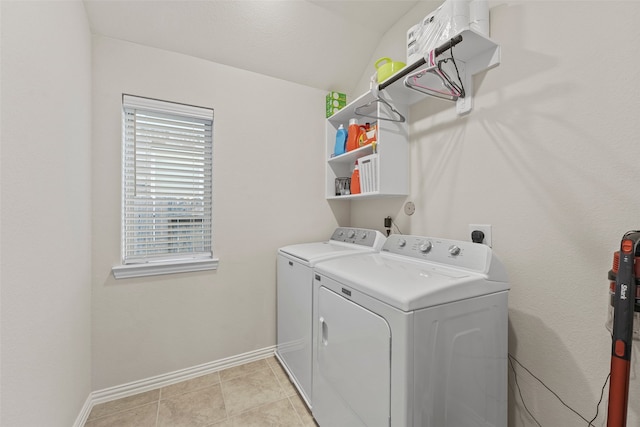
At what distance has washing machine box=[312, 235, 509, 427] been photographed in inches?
34.7

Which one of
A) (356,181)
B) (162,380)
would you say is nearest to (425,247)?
(356,181)

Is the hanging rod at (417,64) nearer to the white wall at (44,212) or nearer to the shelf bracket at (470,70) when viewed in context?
the shelf bracket at (470,70)

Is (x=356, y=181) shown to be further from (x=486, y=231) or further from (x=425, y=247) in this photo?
(x=486, y=231)

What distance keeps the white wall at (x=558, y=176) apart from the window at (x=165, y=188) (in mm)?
1862

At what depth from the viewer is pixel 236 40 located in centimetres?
192

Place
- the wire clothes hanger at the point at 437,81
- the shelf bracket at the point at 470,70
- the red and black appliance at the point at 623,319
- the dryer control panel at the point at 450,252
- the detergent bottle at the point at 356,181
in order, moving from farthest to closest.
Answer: the detergent bottle at the point at 356,181 < the shelf bracket at the point at 470,70 < the wire clothes hanger at the point at 437,81 < the dryer control panel at the point at 450,252 < the red and black appliance at the point at 623,319

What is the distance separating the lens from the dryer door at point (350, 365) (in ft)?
3.14

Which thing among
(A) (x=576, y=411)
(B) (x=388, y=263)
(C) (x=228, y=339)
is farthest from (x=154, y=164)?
(A) (x=576, y=411)

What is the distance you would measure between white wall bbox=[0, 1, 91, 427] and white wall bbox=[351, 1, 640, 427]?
198 centimetres

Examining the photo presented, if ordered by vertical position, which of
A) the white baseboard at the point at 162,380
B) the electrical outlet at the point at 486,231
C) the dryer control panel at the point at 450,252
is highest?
the electrical outlet at the point at 486,231

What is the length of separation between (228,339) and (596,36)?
2731 mm

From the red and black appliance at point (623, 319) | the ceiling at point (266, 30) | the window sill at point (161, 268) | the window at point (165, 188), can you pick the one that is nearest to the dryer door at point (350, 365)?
the red and black appliance at point (623, 319)

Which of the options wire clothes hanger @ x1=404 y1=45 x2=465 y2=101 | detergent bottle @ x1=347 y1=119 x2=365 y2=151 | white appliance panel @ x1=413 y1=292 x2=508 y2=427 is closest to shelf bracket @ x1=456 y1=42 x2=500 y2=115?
wire clothes hanger @ x1=404 y1=45 x2=465 y2=101

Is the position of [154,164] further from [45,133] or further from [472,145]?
[472,145]
